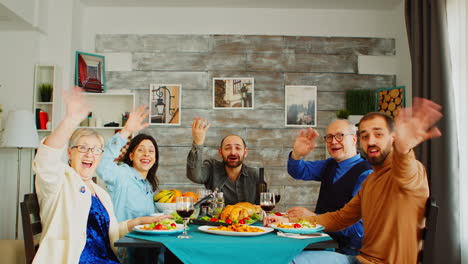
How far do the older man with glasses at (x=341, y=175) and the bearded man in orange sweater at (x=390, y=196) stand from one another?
190 mm

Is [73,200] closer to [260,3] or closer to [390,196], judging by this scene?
[390,196]

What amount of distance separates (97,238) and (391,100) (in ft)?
12.0

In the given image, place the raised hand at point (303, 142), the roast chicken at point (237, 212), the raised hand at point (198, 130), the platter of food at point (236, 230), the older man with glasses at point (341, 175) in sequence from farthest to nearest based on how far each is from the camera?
the raised hand at point (198, 130) → the raised hand at point (303, 142) → the older man with glasses at point (341, 175) → the roast chicken at point (237, 212) → the platter of food at point (236, 230)

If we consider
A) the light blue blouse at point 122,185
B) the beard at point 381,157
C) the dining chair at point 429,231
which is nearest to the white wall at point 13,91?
the light blue blouse at point 122,185

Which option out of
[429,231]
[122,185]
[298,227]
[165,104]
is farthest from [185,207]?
[165,104]

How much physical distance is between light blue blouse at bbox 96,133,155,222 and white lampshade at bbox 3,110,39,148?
189cm

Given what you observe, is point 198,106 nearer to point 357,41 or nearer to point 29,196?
A: point 357,41

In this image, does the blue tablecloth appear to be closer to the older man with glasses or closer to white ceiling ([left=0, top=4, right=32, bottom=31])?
the older man with glasses

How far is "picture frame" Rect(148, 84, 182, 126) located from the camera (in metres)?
4.76

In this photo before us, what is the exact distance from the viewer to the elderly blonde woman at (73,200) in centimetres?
166

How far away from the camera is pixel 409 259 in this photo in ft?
5.92

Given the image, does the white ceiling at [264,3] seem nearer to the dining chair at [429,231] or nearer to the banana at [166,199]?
the banana at [166,199]

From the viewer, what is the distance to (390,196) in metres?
1.88

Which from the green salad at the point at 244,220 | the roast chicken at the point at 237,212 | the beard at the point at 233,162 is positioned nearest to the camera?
the green salad at the point at 244,220
